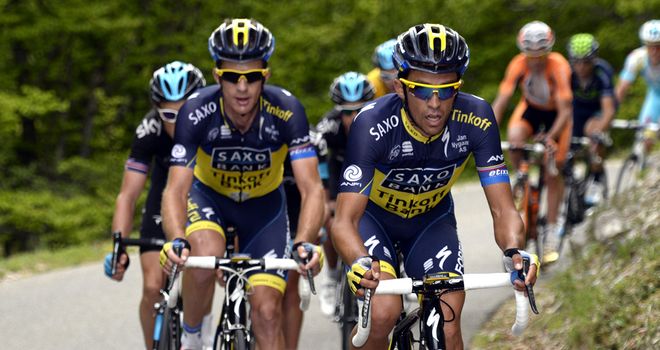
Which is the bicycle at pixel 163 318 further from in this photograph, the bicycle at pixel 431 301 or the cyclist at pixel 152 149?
the bicycle at pixel 431 301

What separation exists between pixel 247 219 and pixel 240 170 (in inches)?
12.4

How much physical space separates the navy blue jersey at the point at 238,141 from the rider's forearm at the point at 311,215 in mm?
252

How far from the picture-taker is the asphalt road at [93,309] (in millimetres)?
8992

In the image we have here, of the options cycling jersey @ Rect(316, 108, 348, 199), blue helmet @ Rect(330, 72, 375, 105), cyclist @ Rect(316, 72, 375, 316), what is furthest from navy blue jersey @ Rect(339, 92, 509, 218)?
cycling jersey @ Rect(316, 108, 348, 199)

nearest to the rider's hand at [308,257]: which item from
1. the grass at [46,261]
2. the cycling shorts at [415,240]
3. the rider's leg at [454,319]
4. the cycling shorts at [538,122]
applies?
the cycling shorts at [415,240]

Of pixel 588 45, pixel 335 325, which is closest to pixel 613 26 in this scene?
pixel 588 45

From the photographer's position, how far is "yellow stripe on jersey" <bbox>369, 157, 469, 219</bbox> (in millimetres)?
5441

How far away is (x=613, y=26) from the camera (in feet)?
88.6

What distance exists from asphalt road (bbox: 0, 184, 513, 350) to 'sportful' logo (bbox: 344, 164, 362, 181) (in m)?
3.51

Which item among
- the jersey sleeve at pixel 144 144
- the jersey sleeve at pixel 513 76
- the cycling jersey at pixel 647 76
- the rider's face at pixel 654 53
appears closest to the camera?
the jersey sleeve at pixel 144 144

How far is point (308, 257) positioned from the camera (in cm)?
535

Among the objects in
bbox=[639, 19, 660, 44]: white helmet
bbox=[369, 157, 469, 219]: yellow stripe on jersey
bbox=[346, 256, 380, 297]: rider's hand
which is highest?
bbox=[639, 19, 660, 44]: white helmet

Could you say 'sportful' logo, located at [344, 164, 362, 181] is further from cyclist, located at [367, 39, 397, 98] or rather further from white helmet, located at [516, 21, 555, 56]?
white helmet, located at [516, 21, 555, 56]

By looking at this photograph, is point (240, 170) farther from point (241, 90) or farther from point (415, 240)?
point (415, 240)
